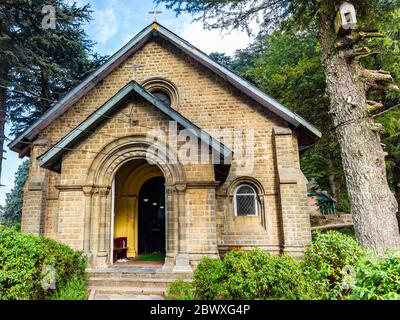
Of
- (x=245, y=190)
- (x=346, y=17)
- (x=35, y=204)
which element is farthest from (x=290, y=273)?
(x=35, y=204)

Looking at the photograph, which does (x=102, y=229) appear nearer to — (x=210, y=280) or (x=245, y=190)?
(x=210, y=280)

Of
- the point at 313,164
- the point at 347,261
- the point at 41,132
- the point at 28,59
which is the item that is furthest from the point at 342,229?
the point at 28,59

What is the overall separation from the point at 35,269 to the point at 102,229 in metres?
2.78

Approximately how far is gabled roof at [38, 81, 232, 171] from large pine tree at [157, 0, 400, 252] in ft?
10.7

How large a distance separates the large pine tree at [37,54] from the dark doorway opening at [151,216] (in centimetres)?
863

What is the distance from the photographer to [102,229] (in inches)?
326

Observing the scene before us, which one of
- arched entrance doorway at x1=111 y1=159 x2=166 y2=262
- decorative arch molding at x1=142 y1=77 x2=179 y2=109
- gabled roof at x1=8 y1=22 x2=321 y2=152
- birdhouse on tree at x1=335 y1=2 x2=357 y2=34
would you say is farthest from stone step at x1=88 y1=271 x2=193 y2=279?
birdhouse on tree at x1=335 y1=2 x2=357 y2=34

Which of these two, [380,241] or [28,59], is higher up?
[28,59]

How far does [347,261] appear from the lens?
5352 millimetres

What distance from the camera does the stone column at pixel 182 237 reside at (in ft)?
24.7

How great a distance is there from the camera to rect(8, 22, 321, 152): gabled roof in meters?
10.5

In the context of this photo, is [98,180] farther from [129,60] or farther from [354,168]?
[354,168]

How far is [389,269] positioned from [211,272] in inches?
118

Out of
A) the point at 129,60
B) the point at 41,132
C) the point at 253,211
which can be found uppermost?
the point at 129,60
